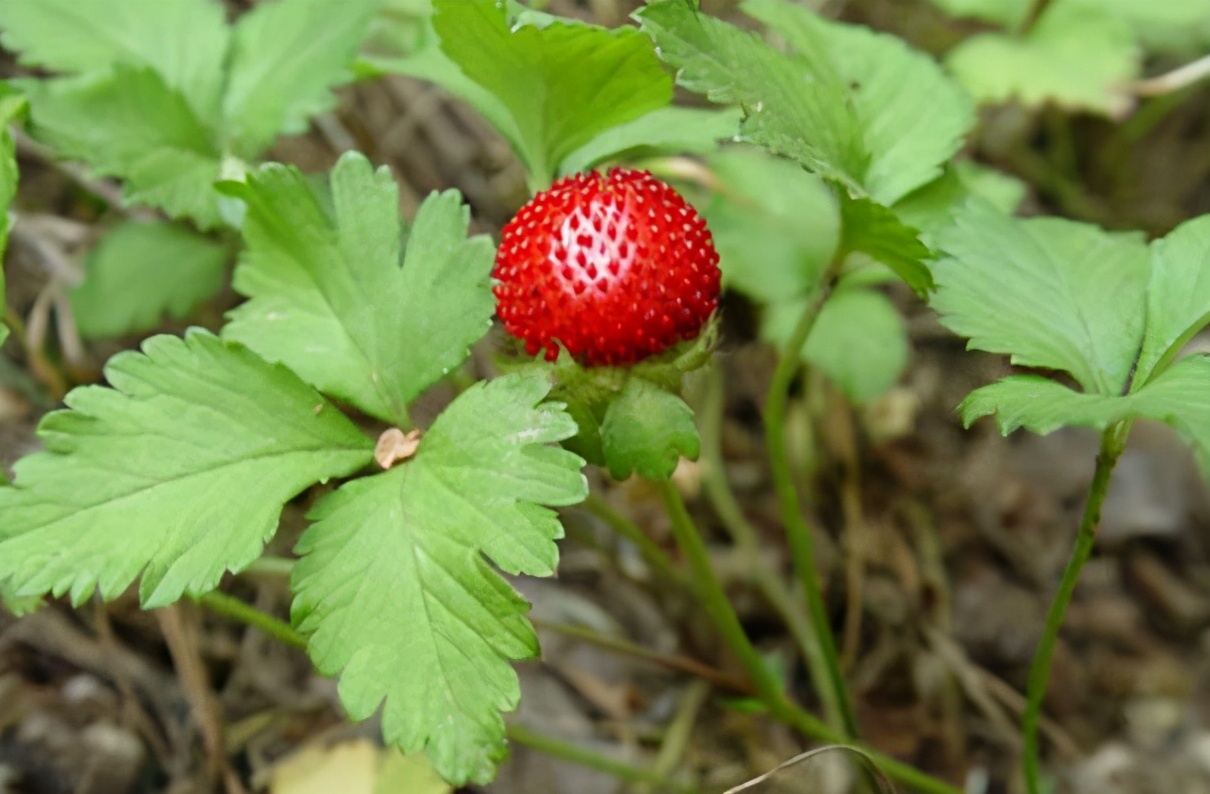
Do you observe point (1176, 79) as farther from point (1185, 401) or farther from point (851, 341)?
point (1185, 401)

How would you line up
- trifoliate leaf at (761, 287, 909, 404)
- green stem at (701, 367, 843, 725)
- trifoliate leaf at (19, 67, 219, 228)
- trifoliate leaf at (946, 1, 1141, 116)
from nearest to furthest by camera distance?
trifoliate leaf at (19, 67, 219, 228) → trifoliate leaf at (761, 287, 909, 404) → green stem at (701, 367, 843, 725) → trifoliate leaf at (946, 1, 1141, 116)

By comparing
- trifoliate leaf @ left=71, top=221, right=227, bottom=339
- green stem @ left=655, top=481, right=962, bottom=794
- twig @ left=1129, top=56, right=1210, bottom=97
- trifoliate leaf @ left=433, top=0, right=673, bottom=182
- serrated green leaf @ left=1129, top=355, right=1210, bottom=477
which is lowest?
green stem @ left=655, top=481, right=962, bottom=794

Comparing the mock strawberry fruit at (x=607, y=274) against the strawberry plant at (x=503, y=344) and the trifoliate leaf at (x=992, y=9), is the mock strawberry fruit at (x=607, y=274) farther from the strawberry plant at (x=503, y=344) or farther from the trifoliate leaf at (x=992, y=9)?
the trifoliate leaf at (x=992, y=9)

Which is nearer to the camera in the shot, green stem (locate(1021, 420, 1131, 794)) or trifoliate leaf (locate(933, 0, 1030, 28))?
green stem (locate(1021, 420, 1131, 794))

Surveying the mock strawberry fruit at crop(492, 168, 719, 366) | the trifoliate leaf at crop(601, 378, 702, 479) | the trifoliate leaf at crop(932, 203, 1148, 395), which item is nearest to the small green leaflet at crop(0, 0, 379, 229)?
the mock strawberry fruit at crop(492, 168, 719, 366)

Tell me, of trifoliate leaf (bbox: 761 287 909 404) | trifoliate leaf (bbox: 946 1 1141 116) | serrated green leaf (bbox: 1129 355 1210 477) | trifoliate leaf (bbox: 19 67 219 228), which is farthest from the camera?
trifoliate leaf (bbox: 946 1 1141 116)

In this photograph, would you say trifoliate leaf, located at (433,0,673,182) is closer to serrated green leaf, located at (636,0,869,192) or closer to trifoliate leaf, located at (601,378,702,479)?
serrated green leaf, located at (636,0,869,192)

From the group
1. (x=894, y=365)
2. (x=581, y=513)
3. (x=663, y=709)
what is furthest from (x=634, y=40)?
(x=663, y=709)

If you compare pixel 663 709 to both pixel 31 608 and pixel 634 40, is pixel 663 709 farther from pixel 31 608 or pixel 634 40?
pixel 634 40
